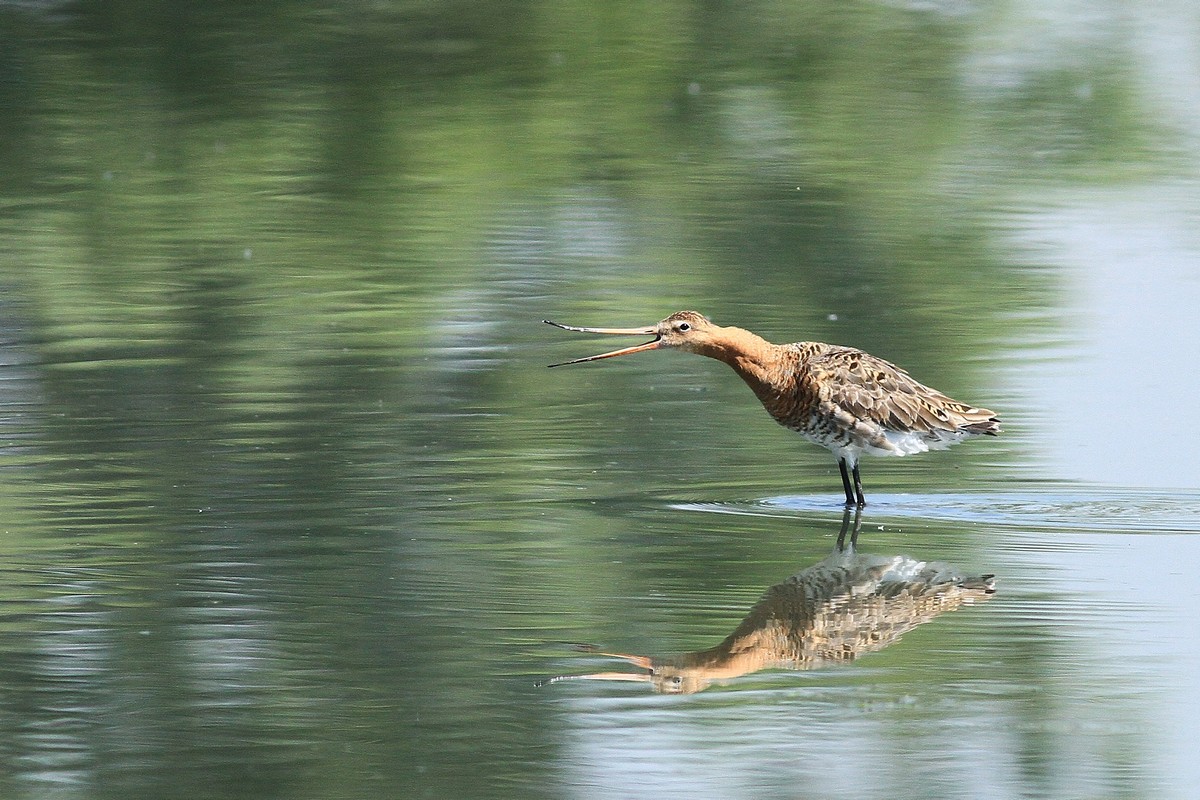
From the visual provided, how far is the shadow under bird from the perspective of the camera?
480 inches

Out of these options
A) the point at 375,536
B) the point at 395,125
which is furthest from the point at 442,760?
the point at 395,125

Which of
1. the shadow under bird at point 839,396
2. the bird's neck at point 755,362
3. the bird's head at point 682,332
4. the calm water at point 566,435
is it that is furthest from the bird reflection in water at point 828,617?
the bird's head at point 682,332

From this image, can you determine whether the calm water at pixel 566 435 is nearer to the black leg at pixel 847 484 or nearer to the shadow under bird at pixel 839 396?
the black leg at pixel 847 484

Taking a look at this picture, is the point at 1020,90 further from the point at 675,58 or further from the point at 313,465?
the point at 313,465

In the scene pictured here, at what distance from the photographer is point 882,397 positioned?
12258mm

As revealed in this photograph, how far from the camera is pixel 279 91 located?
3022cm

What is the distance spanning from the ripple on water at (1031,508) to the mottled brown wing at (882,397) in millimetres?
412

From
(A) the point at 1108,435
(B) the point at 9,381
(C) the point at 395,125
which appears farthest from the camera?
(C) the point at 395,125

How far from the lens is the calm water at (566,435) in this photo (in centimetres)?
801

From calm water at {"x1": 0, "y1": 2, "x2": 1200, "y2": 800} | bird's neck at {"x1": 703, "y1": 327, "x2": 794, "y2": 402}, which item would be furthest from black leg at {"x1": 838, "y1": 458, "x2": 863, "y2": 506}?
bird's neck at {"x1": 703, "y1": 327, "x2": 794, "y2": 402}

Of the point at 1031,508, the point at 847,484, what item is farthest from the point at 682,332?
the point at 1031,508

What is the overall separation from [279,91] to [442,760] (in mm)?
23386

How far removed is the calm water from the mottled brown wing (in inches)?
17.2

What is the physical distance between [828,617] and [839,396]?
109 inches
